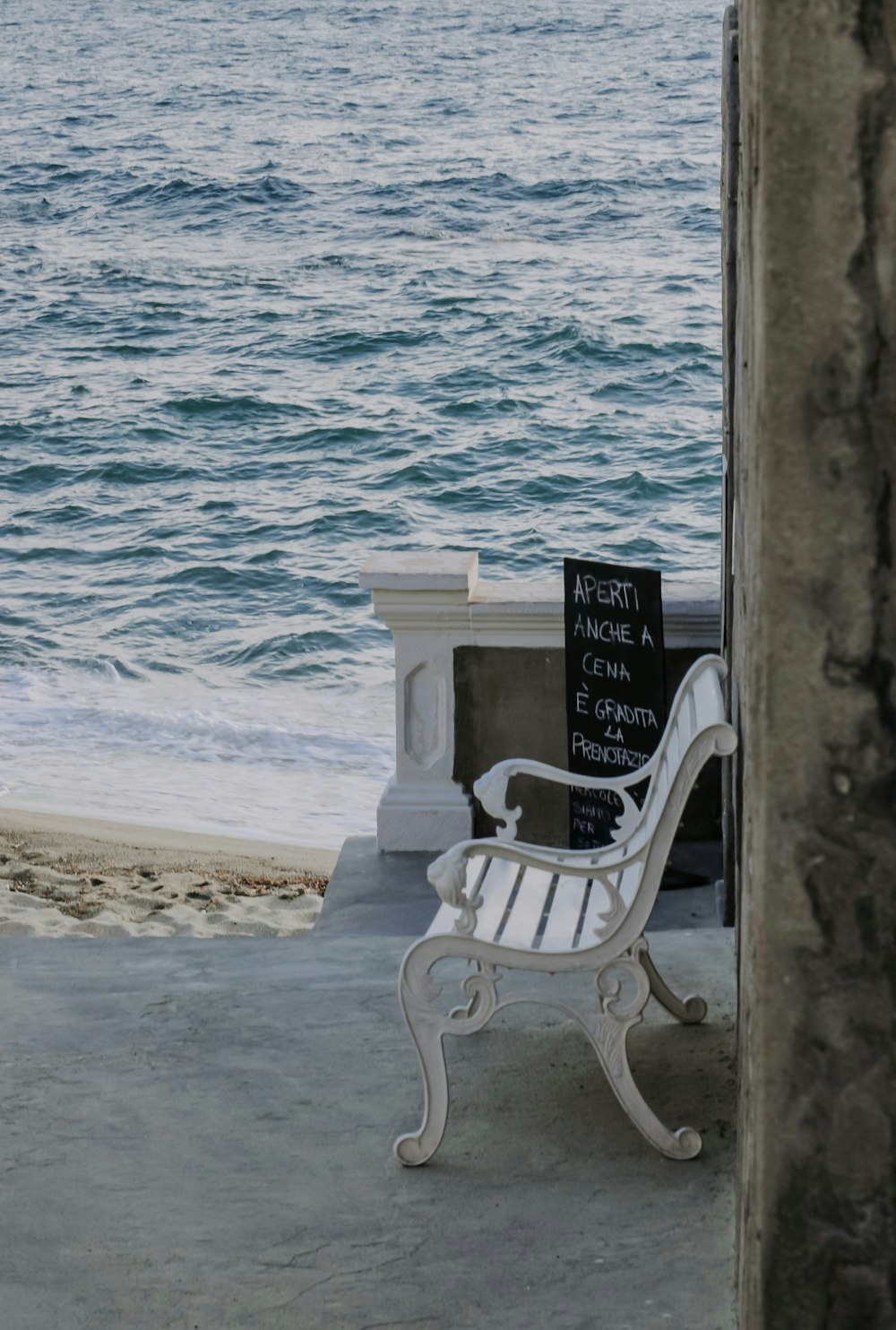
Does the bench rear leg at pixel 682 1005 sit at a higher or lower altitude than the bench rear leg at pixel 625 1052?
lower

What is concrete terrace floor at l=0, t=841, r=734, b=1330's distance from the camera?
2559 mm

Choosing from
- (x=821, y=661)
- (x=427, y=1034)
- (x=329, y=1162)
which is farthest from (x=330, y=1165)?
(x=821, y=661)

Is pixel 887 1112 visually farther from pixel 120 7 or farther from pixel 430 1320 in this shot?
pixel 120 7

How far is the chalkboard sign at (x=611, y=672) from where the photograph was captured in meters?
4.97

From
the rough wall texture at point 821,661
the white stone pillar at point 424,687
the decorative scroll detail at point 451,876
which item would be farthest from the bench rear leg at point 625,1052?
the white stone pillar at point 424,687

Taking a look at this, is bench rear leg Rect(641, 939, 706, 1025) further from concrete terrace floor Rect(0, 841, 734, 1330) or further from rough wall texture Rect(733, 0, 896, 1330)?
rough wall texture Rect(733, 0, 896, 1330)

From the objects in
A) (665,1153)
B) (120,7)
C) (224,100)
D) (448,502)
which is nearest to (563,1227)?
(665,1153)

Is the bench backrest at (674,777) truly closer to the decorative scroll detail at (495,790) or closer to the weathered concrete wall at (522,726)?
the decorative scroll detail at (495,790)

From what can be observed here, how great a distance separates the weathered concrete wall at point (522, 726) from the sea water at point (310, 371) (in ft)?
11.6

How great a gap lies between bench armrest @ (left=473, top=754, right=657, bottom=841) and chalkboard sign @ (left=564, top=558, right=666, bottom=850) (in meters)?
1.17

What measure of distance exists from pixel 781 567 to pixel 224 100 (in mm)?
37818

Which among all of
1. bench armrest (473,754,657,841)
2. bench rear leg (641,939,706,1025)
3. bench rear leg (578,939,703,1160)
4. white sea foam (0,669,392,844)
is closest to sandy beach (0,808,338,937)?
white sea foam (0,669,392,844)

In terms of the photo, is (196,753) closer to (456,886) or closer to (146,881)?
(146,881)

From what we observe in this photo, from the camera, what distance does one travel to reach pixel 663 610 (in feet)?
16.8
